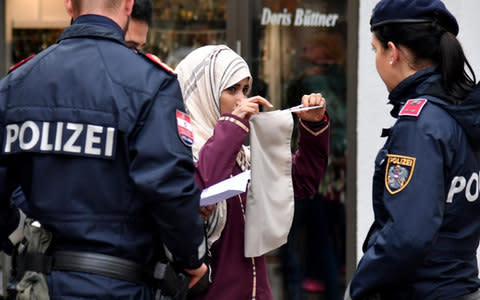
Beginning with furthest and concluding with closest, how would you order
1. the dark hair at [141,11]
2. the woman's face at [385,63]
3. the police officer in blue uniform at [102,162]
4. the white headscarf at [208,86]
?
the dark hair at [141,11], the white headscarf at [208,86], the woman's face at [385,63], the police officer in blue uniform at [102,162]

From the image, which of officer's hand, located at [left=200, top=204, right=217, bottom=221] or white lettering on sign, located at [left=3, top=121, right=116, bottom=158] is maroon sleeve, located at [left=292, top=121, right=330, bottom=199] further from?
white lettering on sign, located at [left=3, top=121, right=116, bottom=158]

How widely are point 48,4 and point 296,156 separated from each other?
140 inches

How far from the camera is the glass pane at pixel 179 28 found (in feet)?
19.8

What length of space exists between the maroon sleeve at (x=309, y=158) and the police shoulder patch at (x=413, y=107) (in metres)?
0.70

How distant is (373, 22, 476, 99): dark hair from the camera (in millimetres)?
2805

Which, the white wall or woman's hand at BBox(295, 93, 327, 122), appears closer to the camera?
woman's hand at BBox(295, 93, 327, 122)

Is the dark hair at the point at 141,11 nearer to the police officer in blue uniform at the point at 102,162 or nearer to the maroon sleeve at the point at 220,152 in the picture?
the maroon sleeve at the point at 220,152

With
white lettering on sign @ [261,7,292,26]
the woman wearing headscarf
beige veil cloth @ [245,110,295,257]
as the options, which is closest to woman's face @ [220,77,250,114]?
the woman wearing headscarf

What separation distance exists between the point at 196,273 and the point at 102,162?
0.52 m

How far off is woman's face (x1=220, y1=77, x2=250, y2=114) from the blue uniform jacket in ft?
2.55

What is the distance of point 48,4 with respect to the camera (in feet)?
21.1

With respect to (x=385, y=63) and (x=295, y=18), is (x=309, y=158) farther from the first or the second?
(x=295, y=18)

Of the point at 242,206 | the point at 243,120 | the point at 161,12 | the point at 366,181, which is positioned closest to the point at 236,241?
the point at 242,206

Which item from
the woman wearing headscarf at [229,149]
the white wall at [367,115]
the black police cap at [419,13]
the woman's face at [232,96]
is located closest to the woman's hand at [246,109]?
the woman wearing headscarf at [229,149]
